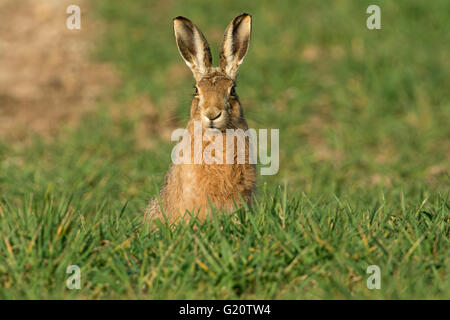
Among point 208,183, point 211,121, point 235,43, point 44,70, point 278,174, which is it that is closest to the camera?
point 211,121

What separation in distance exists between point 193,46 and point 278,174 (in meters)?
2.83

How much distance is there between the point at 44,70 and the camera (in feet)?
35.0

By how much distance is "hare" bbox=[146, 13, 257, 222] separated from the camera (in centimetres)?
448

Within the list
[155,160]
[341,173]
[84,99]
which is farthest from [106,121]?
[341,173]

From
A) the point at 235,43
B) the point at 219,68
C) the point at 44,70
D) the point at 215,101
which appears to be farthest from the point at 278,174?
the point at 44,70

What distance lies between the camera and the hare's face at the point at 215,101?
436cm

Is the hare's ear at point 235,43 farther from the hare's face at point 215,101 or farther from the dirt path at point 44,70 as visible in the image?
the dirt path at point 44,70

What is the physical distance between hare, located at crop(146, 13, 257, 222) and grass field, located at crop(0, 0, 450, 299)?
10.1 inches

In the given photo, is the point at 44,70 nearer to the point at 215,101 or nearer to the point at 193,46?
the point at 193,46

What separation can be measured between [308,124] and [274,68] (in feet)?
4.53

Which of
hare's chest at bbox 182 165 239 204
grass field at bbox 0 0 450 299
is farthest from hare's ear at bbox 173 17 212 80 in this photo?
hare's chest at bbox 182 165 239 204

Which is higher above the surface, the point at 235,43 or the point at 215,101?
the point at 235,43

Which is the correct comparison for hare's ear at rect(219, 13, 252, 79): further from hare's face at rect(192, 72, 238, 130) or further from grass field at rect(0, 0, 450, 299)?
grass field at rect(0, 0, 450, 299)

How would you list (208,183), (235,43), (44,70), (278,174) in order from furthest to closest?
(44,70) < (278,174) < (235,43) < (208,183)
